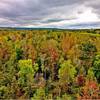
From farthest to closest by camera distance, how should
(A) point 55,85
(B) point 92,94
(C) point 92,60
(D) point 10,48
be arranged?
(D) point 10,48
(C) point 92,60
(A) point 55,85
(B) point 92,94

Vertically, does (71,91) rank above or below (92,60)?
below

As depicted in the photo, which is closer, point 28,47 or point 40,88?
point 40,88

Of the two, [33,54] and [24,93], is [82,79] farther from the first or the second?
[33,54]

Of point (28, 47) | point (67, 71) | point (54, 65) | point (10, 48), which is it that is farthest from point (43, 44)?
point (67, 71)

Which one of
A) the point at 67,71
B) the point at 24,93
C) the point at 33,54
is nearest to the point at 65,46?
the point at 33,54

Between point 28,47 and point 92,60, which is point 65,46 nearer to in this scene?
point 28,47

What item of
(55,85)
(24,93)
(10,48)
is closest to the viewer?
(24,93)
